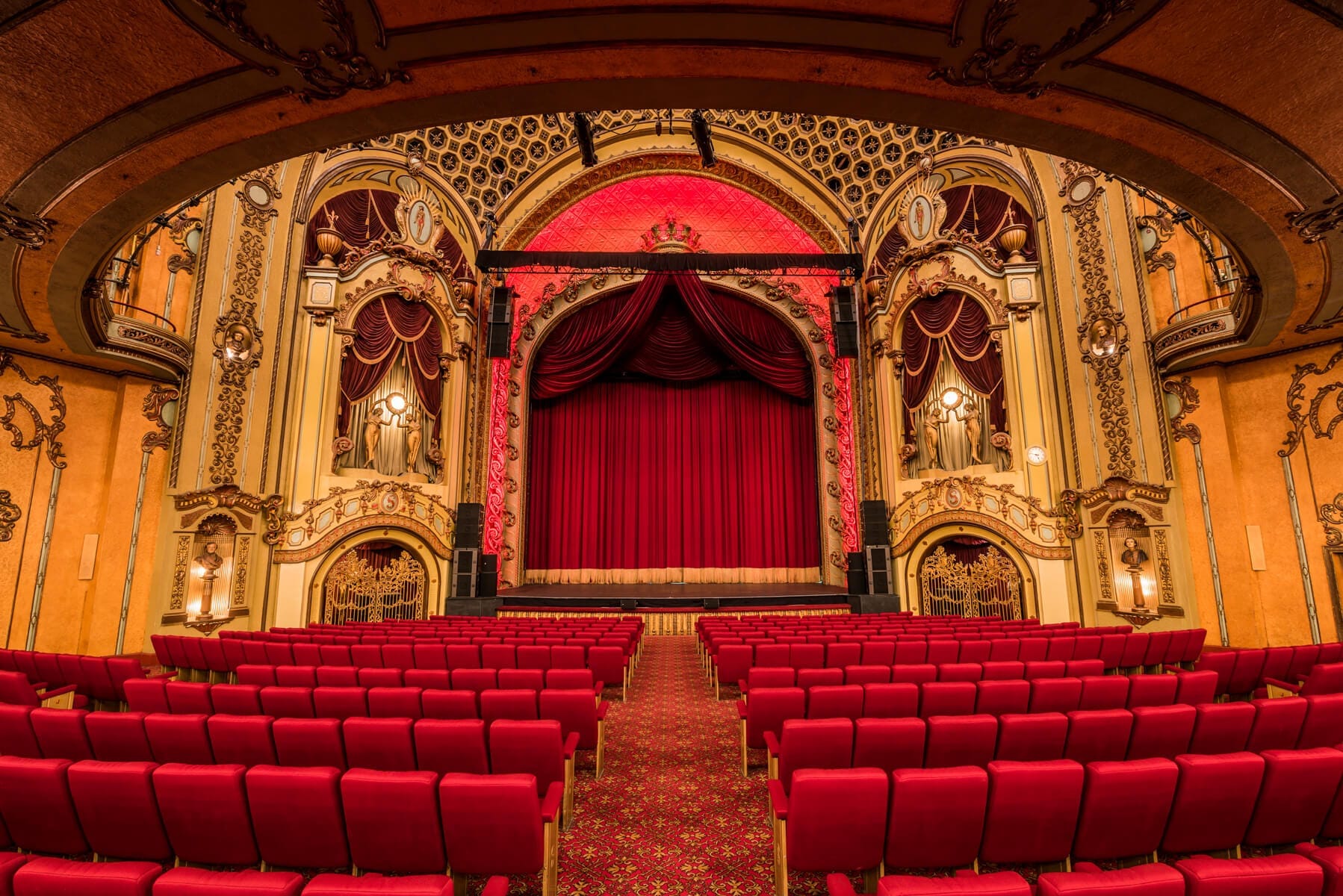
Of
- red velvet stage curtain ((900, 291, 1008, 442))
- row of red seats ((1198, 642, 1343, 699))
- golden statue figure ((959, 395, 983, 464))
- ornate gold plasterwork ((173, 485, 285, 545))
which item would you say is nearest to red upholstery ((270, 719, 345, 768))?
row of red seats ((1198, 642, 1343, 699))

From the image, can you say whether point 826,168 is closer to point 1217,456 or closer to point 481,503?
point 1217,456

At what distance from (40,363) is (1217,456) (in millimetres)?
16322

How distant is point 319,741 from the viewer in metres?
2.84

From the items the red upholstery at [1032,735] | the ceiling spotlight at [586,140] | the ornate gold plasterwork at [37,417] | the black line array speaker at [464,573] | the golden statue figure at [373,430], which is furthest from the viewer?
the black line array speaker at [464,573]

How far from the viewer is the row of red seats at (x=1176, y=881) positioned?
1.58 m

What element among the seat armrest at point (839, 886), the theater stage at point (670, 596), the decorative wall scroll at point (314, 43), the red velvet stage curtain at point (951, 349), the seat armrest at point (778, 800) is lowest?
the seat armrest at point (778, 800)

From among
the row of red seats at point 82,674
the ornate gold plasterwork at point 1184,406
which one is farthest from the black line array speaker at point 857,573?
the row of red seats at point 82,674

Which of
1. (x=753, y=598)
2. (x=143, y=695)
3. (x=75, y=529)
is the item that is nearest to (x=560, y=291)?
(x=753, y=598)

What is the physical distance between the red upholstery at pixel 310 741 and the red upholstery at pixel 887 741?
243 centimetres

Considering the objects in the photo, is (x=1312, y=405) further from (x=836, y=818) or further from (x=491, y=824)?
(x=491, y=824)

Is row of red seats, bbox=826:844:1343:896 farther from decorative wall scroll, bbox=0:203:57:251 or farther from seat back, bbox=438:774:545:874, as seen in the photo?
decorative wall scroll, bbox=0:203:57:251

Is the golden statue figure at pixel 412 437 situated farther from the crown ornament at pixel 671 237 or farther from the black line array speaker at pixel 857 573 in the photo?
the black line array speaker at pixel 857 573

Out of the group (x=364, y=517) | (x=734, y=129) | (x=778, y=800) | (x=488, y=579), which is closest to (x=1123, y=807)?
(x=778, y=800)

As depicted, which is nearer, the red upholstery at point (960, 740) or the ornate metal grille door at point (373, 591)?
the red upholstery at point (960, 740)
